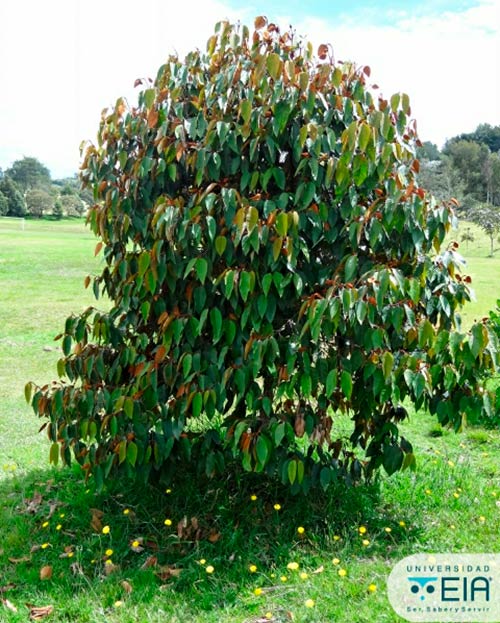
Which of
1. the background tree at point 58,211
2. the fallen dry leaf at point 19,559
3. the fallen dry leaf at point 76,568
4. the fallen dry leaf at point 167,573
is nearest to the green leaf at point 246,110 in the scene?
the fallen dry leaf at point 167,573

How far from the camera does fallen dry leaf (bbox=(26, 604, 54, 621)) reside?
9.07 feet

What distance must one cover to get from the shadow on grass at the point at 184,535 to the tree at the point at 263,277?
285 mm

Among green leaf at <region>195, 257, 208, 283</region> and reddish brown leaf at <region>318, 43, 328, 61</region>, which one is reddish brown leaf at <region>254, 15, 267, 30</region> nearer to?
reddish brown leaf at <region>318, 43, 328, 61</region>

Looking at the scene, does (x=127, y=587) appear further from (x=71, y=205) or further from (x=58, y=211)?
(x=71, y=205)

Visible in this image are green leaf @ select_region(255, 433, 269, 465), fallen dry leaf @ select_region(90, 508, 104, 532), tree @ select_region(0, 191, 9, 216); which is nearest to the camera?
green leaf @ select_region(255, 433, 269, 465)

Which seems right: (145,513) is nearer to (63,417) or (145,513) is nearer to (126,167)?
(63,417)

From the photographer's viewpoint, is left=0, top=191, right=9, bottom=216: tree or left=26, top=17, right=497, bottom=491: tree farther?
left=0, top=191, right=9, bottom=216: tree

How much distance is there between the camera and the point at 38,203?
194 ft

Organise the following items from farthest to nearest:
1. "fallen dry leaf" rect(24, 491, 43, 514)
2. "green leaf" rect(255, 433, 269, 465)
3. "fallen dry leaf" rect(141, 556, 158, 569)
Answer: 1. "fallen dry leaf" rect(24, 491, 43, 514)
2. "fallen dry leaf" rect(141, 556, 158, 569)
3. "green leaf" rect(255, 433, 269, 465)

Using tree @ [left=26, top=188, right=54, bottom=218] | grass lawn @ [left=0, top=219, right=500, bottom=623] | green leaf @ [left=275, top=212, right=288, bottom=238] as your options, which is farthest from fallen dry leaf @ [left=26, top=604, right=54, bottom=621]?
tree @ [left=26, top=188, right=54, bottom=218]

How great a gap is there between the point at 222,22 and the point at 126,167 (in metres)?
0.88

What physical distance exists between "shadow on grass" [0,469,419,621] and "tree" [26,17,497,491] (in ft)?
0.93

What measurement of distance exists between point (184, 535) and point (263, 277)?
141 cm

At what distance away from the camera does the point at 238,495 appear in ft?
11.6
